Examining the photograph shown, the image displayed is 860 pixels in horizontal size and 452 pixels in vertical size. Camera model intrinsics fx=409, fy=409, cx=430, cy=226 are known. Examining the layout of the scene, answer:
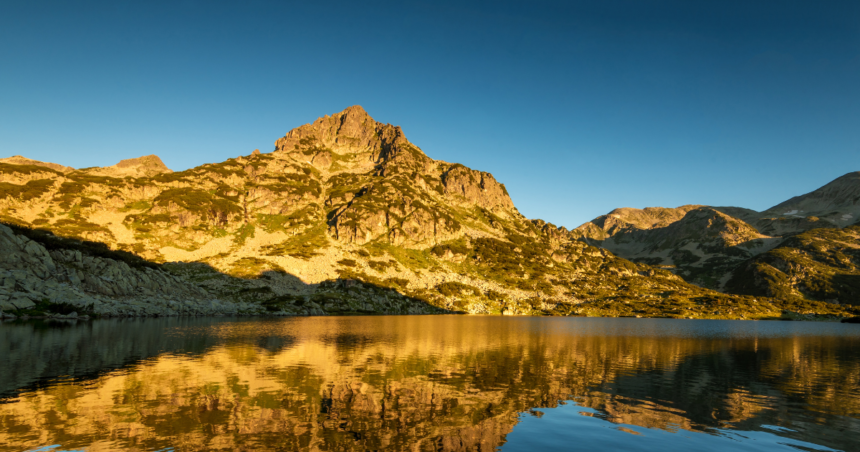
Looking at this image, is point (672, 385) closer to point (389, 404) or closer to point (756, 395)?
point (756, 395)

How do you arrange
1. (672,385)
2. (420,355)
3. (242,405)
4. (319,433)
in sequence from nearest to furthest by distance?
(319,433), (242,405), (672,385), (420,355)

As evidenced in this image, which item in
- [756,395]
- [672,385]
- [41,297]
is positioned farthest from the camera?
[41,297]

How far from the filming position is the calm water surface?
23766 millimetres

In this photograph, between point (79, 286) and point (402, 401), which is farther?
point (79, 286)

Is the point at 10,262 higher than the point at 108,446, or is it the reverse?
the point at 10,262

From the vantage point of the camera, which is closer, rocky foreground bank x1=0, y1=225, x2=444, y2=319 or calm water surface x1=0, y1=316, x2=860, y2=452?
calm water surface x1=0, y1=316, x2=860, y2=452

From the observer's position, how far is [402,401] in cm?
3288

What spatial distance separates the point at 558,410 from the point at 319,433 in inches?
721

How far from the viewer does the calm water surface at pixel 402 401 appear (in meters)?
23.8

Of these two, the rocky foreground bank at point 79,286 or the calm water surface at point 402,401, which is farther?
the rocky foreground bank at point 79,286

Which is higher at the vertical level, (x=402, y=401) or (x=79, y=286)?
(x=79, y=286)

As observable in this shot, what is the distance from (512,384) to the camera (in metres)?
41.7

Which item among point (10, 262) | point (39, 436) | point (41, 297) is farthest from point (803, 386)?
point (10, 262)

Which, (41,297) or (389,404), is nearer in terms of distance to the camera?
(389,404)
